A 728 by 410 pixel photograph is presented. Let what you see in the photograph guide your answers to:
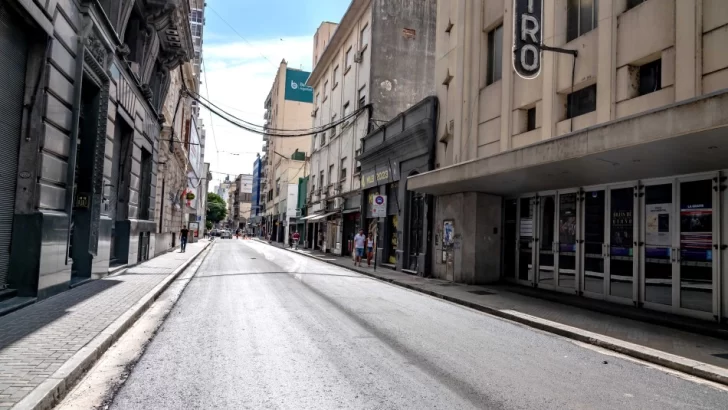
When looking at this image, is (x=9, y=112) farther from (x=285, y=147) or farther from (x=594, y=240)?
(x=285, y=147)

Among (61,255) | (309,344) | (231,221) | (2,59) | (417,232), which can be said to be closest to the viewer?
(309,344)

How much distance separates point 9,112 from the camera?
24.8 ft

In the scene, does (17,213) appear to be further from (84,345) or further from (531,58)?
(531,58)

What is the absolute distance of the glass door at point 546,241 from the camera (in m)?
12.9

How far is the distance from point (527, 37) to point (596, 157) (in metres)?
4.78

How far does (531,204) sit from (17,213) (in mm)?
12177

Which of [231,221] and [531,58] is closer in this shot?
[531,58]

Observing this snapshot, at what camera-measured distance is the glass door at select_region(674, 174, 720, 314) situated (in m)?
→ 8.76

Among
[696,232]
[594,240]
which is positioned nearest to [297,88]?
[594,240]

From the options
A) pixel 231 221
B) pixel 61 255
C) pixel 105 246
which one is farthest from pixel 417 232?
pixel 231 221

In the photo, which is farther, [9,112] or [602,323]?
[602,323]

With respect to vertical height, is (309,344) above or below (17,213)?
below

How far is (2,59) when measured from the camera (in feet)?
23.7

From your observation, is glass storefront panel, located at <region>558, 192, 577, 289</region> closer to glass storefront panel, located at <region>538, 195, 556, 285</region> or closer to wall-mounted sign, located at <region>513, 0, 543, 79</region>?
glass storefront panel, located at <region>538, 195, 556, 285</region>
